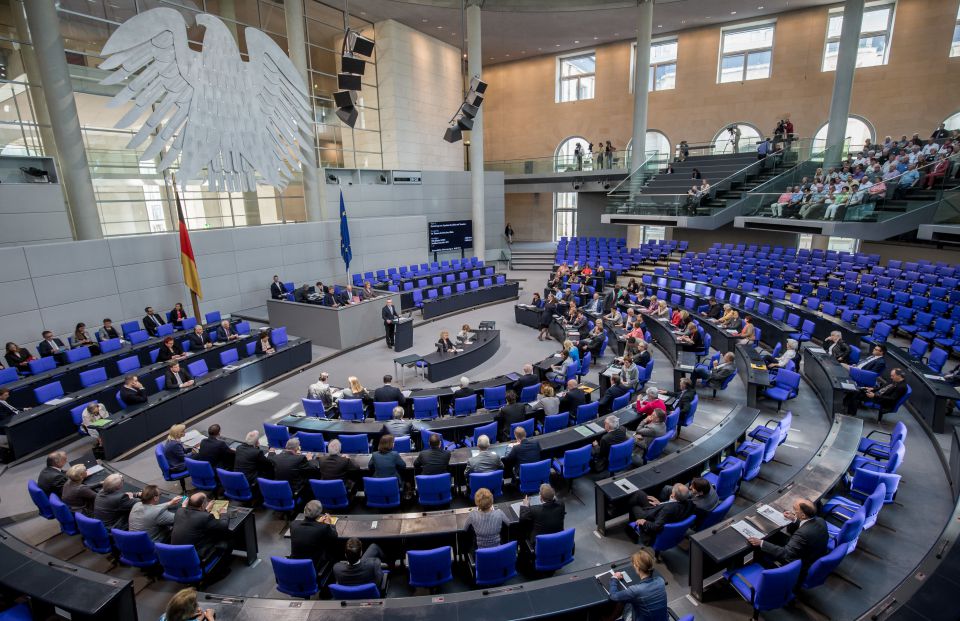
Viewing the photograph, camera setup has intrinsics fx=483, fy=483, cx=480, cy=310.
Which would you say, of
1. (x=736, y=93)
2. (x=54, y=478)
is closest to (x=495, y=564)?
(x=54, y=478)

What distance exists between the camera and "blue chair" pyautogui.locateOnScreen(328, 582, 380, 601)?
4.00m

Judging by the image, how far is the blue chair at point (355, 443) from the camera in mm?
6980

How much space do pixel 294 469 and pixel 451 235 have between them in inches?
718

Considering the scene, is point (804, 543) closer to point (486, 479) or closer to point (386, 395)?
point (486, 479)

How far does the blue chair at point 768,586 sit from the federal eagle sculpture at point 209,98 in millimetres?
13777

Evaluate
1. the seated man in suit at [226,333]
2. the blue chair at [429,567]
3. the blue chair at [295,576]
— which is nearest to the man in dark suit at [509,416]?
the blue chair at [429,567]

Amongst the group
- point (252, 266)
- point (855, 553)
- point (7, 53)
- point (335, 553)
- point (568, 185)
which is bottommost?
point (855, 553)

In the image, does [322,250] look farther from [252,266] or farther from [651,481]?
[651,481]

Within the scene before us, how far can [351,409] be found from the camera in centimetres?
816

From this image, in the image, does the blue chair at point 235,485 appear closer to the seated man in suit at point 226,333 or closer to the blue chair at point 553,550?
the blue chair at point 553,550

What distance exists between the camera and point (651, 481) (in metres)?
5.73

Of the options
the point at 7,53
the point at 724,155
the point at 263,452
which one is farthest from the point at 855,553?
the point at 724,155

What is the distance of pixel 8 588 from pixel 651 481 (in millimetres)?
6264

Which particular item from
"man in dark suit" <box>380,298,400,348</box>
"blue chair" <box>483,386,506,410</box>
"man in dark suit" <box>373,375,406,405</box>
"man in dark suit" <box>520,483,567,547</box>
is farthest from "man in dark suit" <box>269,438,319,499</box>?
"man in dark suit" <box>380,298,400,348</box>
